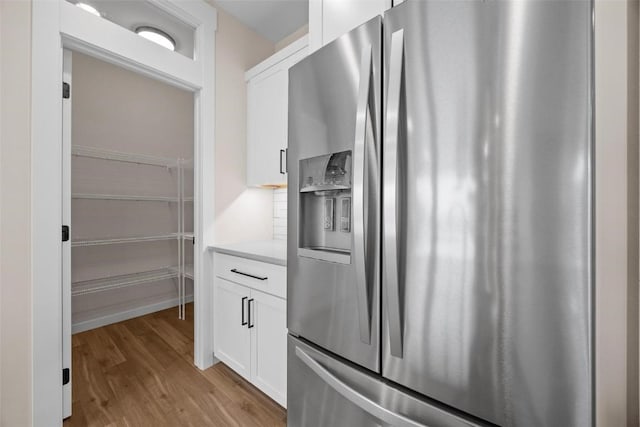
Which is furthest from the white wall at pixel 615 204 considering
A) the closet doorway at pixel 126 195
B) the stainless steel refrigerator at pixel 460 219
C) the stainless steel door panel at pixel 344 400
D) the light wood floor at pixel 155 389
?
the closet doorway at pixel 126 195

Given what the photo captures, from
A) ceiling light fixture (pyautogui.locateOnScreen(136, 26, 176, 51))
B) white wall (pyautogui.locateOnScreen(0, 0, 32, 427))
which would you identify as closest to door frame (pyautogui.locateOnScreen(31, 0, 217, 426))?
white wall (pyautogui.locateOnScreen(0, 0, 32, 427))

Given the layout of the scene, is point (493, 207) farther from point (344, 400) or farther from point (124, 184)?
point (124, 184)

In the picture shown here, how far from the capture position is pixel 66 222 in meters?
1.56

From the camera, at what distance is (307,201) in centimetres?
112

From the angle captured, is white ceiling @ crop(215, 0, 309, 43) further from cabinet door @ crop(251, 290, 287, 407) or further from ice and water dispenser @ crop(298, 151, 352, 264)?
cabinet door @ crop(251, 290, 287, 407)

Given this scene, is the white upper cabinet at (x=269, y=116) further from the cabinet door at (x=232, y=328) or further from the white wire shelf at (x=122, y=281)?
the white wire shelf at (x=122, y=281)

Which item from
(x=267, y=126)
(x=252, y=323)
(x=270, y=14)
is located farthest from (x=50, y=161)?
(x=270, y=14)

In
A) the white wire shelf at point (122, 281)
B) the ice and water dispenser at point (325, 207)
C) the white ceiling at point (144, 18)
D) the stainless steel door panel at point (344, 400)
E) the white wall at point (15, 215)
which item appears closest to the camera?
the stainless steel door panel at point (344, 400)

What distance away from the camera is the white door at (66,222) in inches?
60.5

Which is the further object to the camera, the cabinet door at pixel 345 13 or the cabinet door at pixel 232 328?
the cabinet door at pixel 232 328

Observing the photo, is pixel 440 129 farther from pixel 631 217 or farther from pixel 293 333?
pixel 293 333

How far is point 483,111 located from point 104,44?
2.01 m

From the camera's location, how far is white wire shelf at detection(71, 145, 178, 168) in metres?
2.61

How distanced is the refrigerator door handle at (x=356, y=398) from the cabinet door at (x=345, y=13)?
4.25ft
